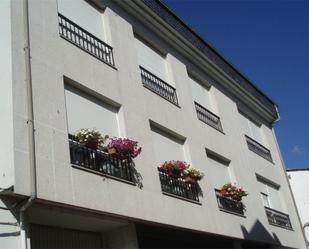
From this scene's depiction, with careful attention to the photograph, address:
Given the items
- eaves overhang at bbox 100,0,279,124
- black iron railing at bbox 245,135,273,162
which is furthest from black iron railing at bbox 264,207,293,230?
eaves overhang at bbox 100,0,279,124

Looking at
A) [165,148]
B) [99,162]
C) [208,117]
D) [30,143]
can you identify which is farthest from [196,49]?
[30,143]

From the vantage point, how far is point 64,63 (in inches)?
371

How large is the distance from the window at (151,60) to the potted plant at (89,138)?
4.10 meters

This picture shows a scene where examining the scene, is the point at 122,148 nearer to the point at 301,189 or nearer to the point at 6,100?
the point at 6,100

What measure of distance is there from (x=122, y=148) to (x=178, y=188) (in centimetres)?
264

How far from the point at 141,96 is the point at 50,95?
340 centimetres

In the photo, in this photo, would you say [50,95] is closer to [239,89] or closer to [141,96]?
[141,96]

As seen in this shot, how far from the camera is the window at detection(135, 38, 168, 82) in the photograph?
13039mm

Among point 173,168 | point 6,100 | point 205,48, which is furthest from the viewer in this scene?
point 205,48

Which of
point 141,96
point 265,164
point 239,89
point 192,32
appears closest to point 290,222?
point 265,164

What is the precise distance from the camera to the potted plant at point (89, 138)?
895 cm

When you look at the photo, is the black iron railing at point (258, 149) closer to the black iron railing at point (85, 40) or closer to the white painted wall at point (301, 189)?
the white painted wall at point (301, 189)

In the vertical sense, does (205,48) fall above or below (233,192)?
above

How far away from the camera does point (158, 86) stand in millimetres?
12984
